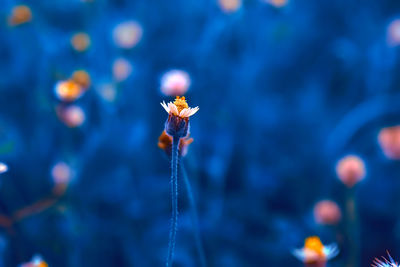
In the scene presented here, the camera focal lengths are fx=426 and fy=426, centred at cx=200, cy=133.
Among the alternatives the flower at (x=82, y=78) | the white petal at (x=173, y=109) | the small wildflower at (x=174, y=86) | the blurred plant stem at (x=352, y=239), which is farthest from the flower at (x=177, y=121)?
the flower at (x=82, y=78)

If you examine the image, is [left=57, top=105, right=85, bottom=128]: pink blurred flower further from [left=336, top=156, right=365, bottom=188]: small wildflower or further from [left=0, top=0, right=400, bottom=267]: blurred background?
[left=336, top=156, right=365, bottom=188]: small wildflower

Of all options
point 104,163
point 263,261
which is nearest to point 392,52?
point 263,261

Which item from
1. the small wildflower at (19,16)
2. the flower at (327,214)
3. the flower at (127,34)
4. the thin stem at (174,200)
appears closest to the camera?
the thin stem at (174,200)

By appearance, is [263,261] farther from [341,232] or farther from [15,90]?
[15,90]

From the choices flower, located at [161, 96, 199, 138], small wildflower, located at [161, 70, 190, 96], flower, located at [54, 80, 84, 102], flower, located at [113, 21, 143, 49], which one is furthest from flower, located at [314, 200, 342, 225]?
flower, located at [113, 21, 143, 49]

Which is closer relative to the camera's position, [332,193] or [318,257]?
[318,257]

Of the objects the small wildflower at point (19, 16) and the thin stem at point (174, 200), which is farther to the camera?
the small wildflower at point (19, 16)

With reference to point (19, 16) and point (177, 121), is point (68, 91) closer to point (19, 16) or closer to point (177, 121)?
point (19, 16)

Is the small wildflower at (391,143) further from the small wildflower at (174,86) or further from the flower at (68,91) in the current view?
the flower at (68,91)
